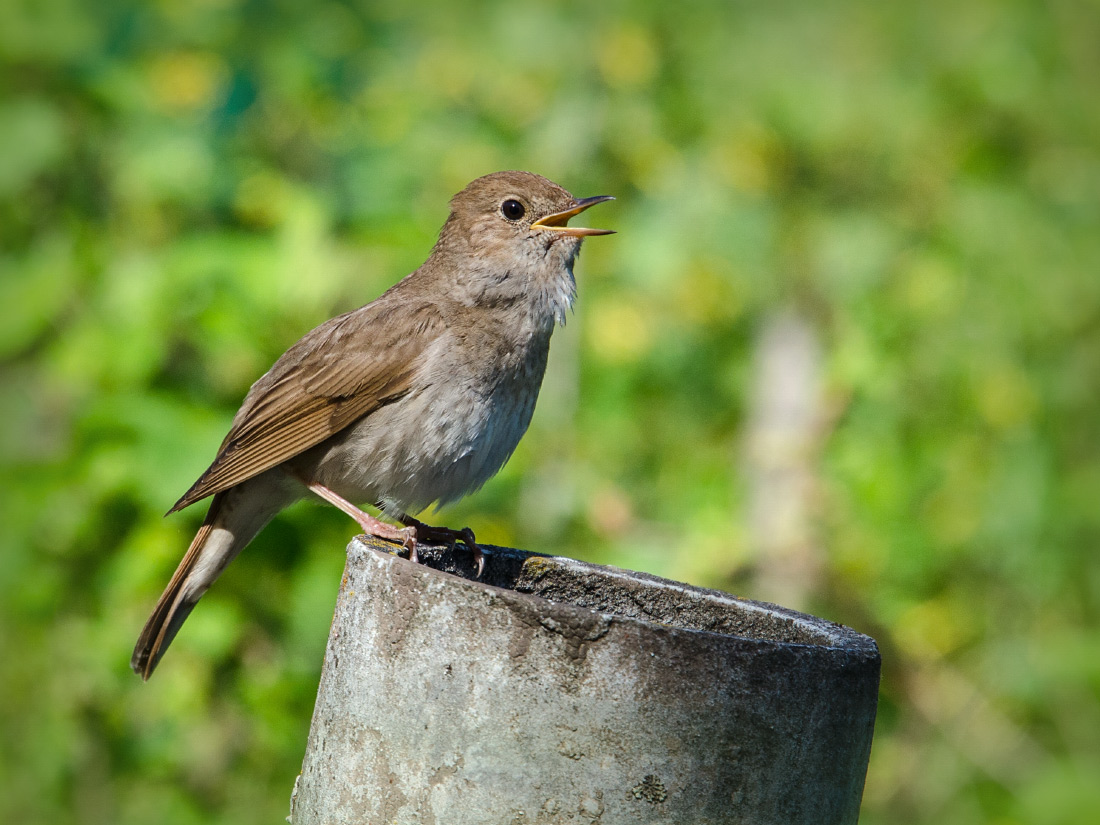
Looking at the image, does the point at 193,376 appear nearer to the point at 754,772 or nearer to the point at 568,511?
the point at 568,511

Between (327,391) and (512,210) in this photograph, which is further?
(512,210)

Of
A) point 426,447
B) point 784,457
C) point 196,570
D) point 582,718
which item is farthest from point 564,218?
point 784,457

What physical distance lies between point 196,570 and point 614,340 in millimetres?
3007

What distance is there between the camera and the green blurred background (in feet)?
17.0

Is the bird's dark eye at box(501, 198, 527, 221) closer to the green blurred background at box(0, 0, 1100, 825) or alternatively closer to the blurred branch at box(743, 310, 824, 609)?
the green blurred background at box(0, 0, 1100, 825)

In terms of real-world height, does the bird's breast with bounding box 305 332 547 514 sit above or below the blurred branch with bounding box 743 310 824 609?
below

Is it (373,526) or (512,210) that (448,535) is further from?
(512,210)

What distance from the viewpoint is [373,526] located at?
360cm

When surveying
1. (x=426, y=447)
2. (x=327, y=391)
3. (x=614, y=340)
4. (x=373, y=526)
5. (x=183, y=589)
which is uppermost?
(x=614, y=340)

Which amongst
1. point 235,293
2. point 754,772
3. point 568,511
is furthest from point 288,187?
point 754,772

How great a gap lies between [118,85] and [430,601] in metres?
4.16

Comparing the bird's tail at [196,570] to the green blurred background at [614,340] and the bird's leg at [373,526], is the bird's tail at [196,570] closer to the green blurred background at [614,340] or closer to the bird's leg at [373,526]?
the bird's leg at [373,526]

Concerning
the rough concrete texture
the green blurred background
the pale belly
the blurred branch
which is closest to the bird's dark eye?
the pale belly

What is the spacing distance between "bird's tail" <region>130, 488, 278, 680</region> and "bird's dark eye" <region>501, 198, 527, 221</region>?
1.31m
